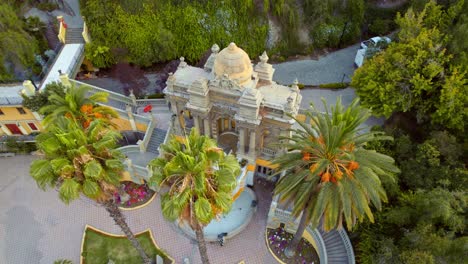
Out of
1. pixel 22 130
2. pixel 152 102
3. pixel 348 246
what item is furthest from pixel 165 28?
pixel 348 246

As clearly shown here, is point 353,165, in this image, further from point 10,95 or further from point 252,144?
point 10,95

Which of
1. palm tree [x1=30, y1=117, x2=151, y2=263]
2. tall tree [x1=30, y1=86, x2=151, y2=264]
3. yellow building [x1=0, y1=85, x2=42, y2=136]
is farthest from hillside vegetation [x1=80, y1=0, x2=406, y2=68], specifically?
palm tree [x1=30, y1=117, x2=151, y2=263]

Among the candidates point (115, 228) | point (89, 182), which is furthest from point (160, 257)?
point (89, 182)

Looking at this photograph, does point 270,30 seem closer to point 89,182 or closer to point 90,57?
point 90,57

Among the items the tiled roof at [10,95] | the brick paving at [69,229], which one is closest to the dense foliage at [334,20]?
the brick paving at [69,229]

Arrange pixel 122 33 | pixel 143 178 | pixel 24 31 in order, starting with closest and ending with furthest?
pixel 143 178 < pixel 24 31 < pixel 122 33

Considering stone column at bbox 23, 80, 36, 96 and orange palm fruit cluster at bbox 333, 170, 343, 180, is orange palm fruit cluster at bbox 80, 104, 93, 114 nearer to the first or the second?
stone column at bbox 23, 80, 36, 96
